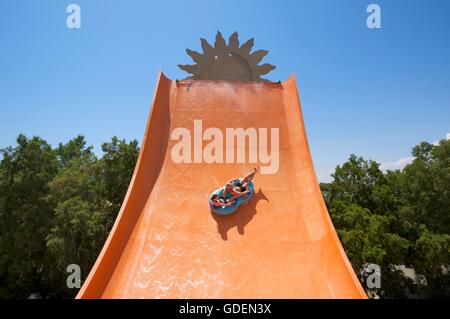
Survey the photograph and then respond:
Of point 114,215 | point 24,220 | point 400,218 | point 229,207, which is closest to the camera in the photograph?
point 229,207

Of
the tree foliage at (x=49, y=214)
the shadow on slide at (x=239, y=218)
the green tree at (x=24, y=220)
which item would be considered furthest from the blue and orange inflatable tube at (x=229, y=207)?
the green tree at (x=24, y=220)

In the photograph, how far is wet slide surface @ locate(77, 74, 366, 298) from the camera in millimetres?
6293

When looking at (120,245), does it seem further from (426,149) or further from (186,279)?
(426,149)

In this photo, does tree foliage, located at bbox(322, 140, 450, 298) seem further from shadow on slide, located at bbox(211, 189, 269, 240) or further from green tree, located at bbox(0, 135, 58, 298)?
green tree, located at bbox(0, 135, 58, 298)

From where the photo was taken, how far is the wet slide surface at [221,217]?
20.6ft

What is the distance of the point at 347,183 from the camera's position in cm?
1678

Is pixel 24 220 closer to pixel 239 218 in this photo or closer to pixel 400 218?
pixel 239 218

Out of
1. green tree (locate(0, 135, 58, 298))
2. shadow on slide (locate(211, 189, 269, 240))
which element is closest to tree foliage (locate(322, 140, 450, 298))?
shadow on slide (locate(211, 189, 269, 240))

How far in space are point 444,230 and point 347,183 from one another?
16.8 ft

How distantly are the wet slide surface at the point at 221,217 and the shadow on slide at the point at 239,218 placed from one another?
1.1 inches

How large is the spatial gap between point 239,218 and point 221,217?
49 centimetres

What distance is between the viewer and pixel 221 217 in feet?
25.4

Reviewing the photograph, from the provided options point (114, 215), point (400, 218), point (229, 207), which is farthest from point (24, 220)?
point (400, 218)
